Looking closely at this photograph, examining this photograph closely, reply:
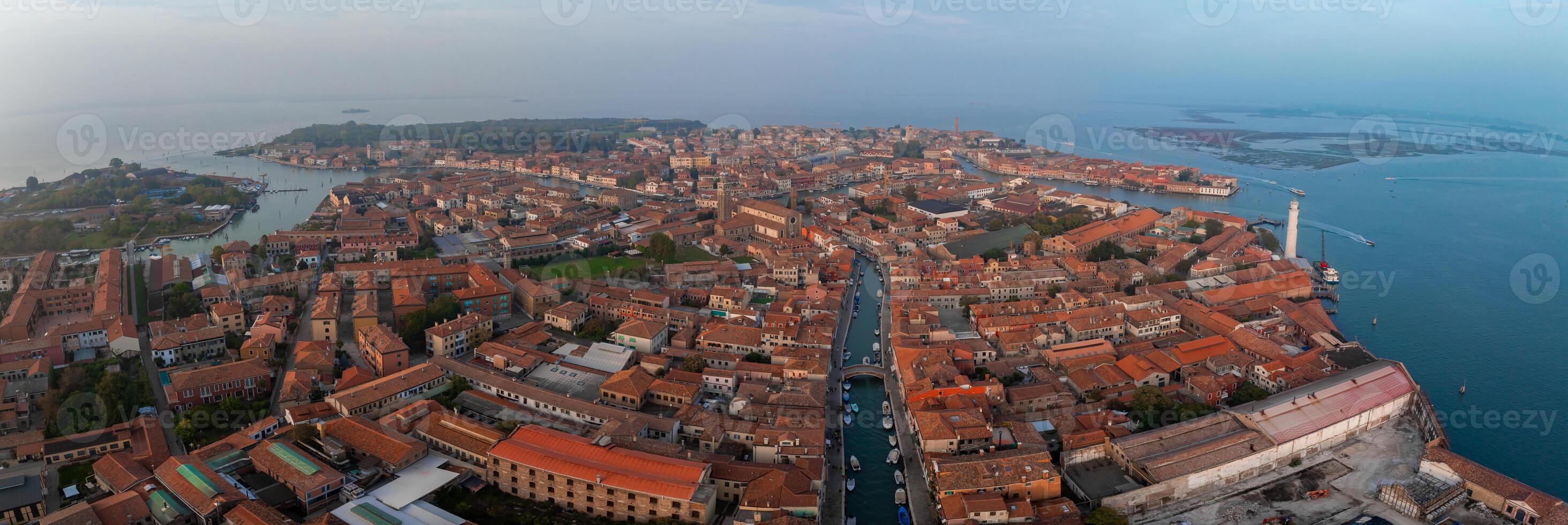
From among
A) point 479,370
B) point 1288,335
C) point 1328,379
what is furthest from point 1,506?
point 1288,335

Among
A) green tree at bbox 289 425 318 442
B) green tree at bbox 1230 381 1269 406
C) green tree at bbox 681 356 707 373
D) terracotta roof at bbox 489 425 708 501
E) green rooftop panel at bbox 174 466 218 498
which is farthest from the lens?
green tree at bbox 681 356 707 373

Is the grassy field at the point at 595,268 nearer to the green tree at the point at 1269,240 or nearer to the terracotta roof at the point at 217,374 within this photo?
the terracotta roof at the point at 217,374

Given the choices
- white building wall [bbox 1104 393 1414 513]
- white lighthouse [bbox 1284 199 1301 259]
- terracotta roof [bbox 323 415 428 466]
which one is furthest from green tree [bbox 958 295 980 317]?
terracotta roof [bbox 323 415 428 466]

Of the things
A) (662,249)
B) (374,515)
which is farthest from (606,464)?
(662,249)

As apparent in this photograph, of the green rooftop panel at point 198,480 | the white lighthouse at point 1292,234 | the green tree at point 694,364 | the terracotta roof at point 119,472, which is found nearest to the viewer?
the green rooftop panel at point 198,480

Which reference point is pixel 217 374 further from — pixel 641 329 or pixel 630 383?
pixel 641 329

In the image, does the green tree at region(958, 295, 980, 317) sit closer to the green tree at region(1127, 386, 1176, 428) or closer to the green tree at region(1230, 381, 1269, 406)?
the green tree at region(1127, 386, 1176, 428)

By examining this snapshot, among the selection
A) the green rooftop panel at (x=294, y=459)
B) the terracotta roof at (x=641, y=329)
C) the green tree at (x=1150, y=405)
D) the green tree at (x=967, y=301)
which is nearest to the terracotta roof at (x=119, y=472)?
the green rooftop panel at (x=294, y=459)
